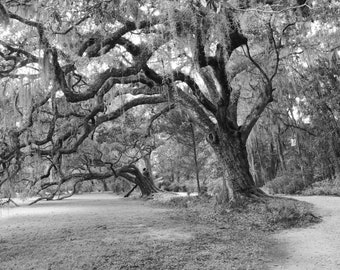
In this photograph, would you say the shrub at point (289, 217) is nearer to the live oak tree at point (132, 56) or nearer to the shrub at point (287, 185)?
the live oak tree at point (132, 56)

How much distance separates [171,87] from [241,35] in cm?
258

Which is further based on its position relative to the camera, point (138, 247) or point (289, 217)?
point (289, 217)

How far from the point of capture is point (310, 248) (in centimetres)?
511

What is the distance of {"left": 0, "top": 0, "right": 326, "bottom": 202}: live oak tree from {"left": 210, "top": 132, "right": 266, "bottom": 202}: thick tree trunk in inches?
1.1

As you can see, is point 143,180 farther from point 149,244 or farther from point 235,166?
point 149,244

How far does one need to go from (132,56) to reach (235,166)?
4155 millimetres

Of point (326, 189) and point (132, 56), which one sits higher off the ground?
point (132, 56)

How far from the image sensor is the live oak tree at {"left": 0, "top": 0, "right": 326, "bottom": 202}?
5.99 m

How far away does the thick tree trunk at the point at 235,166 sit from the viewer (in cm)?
908

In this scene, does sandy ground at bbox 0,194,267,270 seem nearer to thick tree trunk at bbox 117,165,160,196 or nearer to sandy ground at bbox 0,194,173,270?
sandy ground at bbox 0,194,173,270

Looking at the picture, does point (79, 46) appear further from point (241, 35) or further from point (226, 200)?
point (226, 200)

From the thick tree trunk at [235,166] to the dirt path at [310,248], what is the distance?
94.9 inches

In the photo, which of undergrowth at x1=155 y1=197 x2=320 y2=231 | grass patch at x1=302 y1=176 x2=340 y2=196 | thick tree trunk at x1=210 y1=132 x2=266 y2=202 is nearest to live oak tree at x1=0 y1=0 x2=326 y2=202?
thick tree trunk at x1=210 y1=132 x2=266 y2=202

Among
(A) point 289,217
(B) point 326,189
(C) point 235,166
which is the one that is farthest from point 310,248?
(B) point 326,189
